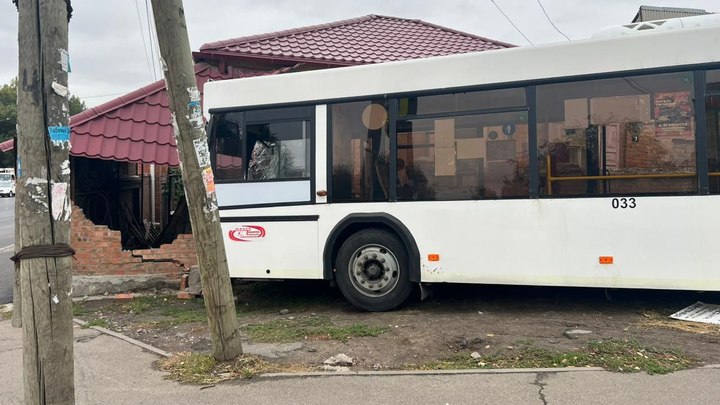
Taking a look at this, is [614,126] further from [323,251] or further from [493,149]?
[323,251]

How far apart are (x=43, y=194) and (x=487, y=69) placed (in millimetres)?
4583

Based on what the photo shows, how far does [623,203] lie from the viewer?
17.7 feet

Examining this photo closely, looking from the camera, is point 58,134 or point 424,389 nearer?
point 58,134

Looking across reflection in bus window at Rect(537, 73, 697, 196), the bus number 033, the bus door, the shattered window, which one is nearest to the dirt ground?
the bus door

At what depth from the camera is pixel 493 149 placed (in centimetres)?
582

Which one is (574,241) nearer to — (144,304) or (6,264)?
(144,304)

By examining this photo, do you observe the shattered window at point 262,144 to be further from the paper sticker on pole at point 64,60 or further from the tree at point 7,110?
the tree at point 7,110

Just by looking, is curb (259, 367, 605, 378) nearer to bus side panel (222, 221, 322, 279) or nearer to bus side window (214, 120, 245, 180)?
bus side panel (222, 221, 322, 279)

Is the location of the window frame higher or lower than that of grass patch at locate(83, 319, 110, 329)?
higher

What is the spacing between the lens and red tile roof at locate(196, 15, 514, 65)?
11281 mm

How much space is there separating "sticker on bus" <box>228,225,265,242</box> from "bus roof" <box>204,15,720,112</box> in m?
1.56

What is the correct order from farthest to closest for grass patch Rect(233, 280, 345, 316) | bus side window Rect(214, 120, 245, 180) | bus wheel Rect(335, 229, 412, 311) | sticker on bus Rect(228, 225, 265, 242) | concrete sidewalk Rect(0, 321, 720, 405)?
grass patch Rect(233, 280, 345, 316) < bus side window Rect(214, 120, 245, 180) < sticker on bus Rect(228, 225, 265, 242) < bus wheel Rect(335, 229, 412, 311) < concrete sidewalk Rect(0, 321, 720, 405)

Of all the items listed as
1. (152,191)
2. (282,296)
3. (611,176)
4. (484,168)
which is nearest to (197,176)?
(484,168)

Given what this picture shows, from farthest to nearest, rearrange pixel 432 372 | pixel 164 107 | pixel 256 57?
pixel 256 57
pixel 164 107
pixel 432 372
